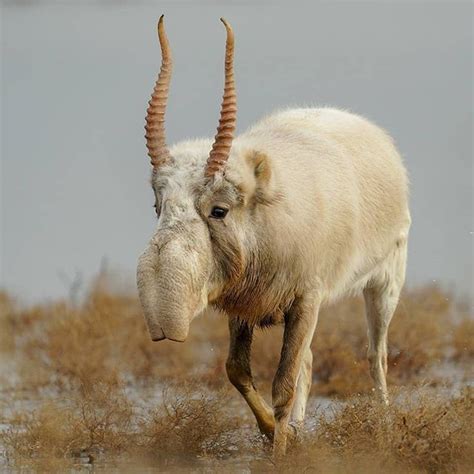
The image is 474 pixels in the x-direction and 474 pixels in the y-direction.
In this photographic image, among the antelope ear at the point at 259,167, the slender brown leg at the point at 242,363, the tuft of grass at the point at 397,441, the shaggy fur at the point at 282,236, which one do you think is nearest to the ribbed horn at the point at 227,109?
the shaggy fur at the point at 282,236

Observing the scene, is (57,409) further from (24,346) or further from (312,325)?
(24,346)

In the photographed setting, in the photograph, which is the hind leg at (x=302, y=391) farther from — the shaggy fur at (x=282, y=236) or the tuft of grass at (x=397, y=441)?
the tuft of grass at (x=397, y=441)

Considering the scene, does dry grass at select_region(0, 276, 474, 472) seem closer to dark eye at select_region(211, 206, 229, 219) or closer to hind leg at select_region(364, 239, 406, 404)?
hind leg at select_region(364, 239, 406, 404)

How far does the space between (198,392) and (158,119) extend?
3740mm

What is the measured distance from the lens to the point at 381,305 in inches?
448

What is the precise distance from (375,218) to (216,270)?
7.49 ft

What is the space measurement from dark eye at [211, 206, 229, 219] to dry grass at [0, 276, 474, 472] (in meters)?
1.75

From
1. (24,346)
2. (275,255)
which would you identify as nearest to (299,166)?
(275,255)

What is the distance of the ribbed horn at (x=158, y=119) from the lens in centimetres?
878

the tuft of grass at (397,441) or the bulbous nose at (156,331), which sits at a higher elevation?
the bulbous nose at (156,331)

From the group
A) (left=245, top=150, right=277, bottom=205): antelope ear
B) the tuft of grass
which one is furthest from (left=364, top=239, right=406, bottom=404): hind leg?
(left=245, top=150, right=277, bottom=205): antelope ear

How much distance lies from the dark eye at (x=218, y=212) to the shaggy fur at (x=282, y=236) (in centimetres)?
3

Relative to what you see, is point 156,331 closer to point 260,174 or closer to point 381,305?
point 260,174

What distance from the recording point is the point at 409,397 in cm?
970
